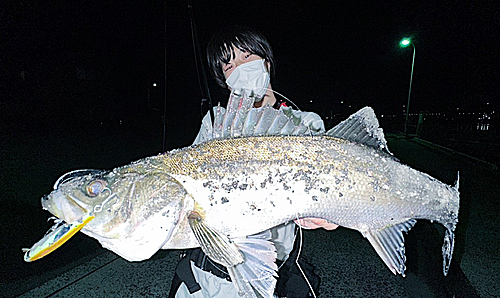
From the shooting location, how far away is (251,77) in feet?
7.10

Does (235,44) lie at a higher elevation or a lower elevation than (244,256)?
higher

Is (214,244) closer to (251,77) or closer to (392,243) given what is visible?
(392,243)

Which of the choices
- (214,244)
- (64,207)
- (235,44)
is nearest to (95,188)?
(64,207)

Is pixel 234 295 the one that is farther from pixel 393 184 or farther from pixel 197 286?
pixel 393 184

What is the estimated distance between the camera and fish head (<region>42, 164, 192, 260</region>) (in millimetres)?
1394

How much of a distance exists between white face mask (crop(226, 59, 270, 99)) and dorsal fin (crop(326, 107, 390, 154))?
0.65 m

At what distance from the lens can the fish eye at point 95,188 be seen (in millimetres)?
1425

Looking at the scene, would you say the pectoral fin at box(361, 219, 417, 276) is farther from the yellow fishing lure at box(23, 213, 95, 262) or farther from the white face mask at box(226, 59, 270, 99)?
the yellow fishing lure at box(23, 213, 95, 262)

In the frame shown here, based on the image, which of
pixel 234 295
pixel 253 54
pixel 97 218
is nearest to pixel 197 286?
pixel 234 295

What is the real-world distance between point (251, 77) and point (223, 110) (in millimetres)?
541

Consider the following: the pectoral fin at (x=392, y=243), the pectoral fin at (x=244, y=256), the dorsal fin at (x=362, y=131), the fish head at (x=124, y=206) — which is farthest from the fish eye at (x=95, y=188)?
the pectoral fin at (x=392, y=243)

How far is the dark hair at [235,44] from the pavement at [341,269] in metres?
2.95

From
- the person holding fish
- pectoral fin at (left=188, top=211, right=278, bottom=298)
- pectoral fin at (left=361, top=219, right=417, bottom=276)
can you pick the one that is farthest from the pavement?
pectoral fin at (left=188, top=211, right=278, bottom=298)

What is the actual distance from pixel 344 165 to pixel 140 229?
1.08m
